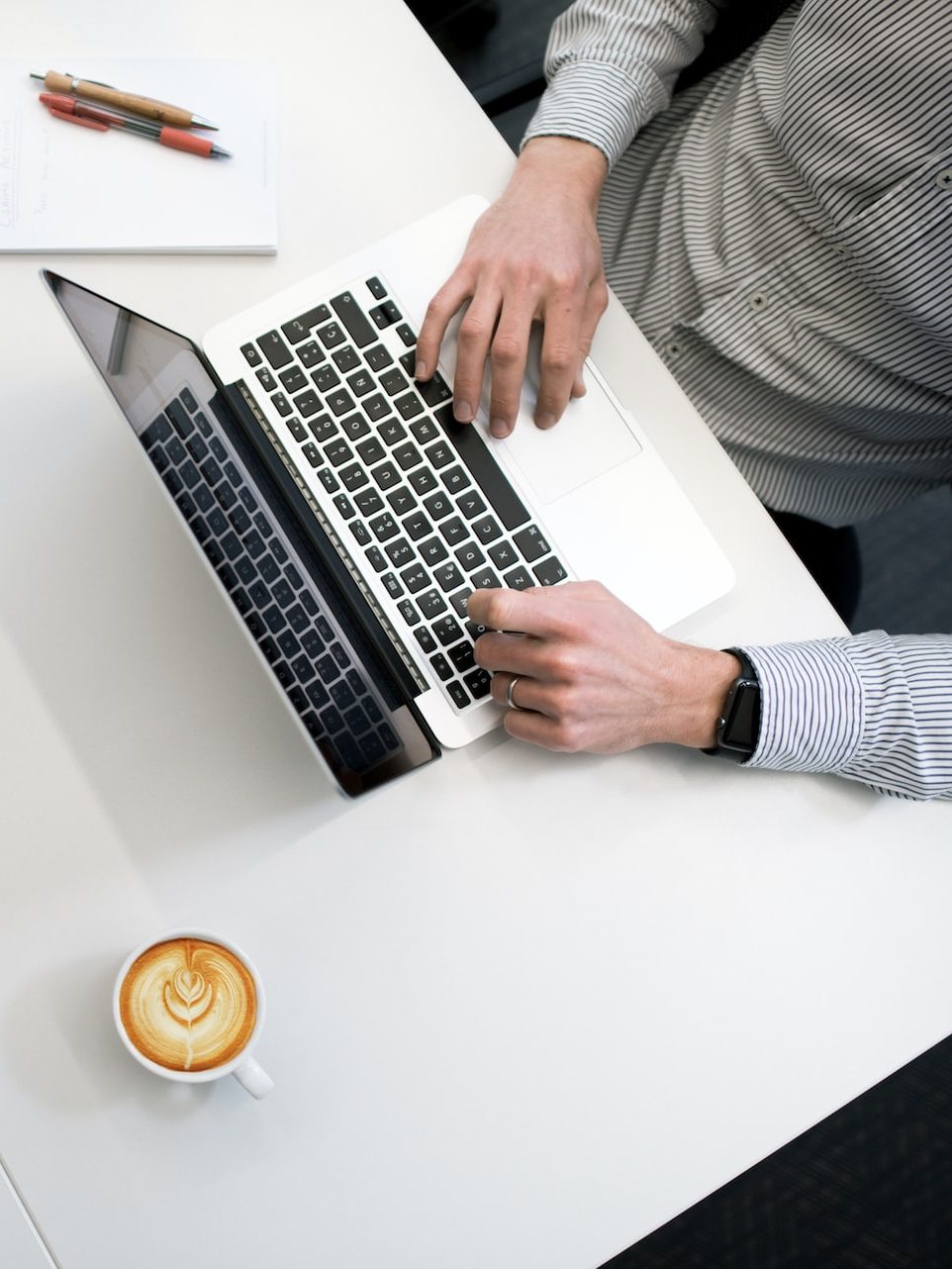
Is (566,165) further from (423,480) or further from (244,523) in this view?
(244,523)

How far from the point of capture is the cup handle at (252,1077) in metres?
0.62

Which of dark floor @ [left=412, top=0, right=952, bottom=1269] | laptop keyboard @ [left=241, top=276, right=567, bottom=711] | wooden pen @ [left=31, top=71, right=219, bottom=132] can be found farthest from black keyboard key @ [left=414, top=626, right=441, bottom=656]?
Result: dark floor @ [left=412, top=0, right=952, bottom=1269]

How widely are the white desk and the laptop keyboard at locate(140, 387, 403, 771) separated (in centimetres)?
9

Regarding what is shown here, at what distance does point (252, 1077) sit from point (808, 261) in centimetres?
75

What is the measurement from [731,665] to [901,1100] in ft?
3.01

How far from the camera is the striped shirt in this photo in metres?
0.71

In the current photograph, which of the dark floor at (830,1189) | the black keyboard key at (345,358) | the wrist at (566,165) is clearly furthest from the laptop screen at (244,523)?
the dark floor at (830,1189)

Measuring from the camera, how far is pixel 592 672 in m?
0.66

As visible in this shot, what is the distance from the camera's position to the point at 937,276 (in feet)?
2.41

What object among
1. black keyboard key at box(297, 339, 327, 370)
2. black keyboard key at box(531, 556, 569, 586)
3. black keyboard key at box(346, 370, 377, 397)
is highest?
black keyboard key at box(297, 339, 327, 370)

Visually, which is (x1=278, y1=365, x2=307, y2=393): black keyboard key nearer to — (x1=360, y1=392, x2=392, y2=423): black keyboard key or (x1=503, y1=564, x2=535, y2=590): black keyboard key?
(x1=360, y1=392, x2=392, y2=423): black keyboard key

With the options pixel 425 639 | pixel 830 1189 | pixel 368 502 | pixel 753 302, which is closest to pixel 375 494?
pixel 368 502

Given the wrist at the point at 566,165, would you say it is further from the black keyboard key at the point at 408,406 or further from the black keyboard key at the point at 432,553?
the black keyboard key at the point at 432,553

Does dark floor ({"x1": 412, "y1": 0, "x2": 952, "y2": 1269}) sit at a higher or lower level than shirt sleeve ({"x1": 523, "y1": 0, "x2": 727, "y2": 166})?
lower
